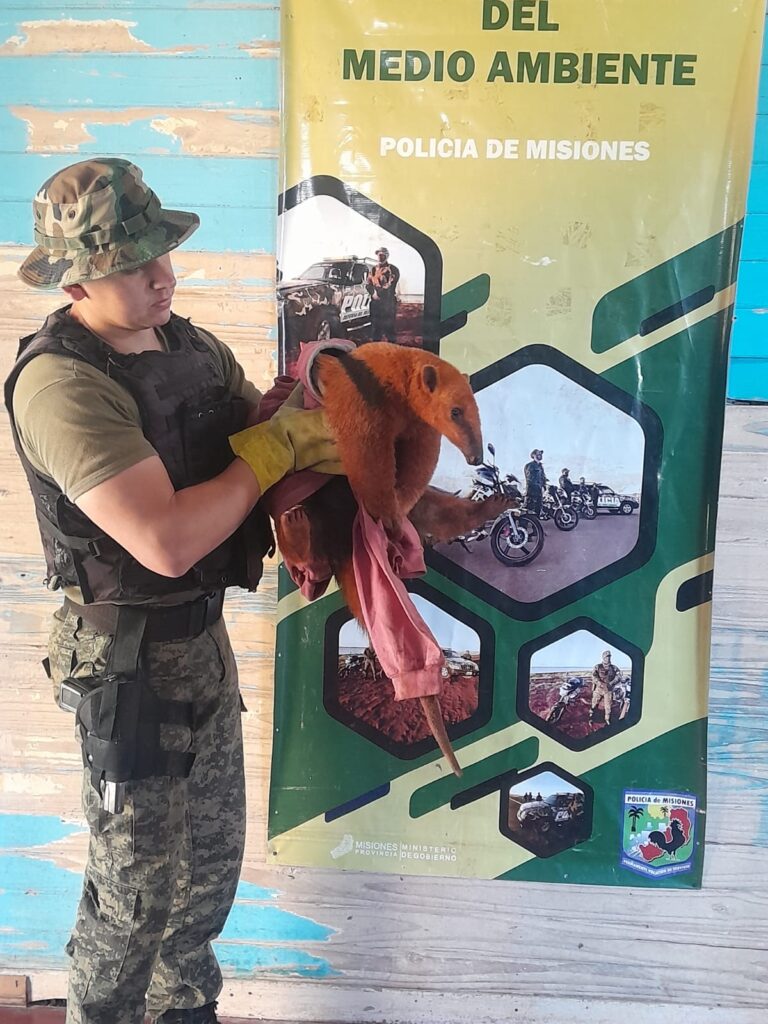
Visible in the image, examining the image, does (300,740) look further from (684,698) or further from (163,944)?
(684,698)

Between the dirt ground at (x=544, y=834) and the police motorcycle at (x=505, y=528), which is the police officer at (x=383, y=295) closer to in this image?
the police motorcycle at (x=505, y=528)

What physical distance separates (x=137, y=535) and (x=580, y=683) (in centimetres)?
78

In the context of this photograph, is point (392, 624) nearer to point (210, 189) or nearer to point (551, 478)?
point (551, 478)

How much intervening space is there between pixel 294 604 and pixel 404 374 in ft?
1.58

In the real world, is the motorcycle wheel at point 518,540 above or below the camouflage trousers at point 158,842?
above

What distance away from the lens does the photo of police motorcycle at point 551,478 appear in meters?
1.29

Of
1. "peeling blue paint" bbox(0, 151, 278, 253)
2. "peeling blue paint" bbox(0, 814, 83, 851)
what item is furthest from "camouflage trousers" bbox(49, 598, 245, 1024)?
"peeling blue paint" bbox(0, 151, 278, 253)

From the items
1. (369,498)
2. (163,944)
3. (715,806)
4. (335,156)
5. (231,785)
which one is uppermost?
(335,156)

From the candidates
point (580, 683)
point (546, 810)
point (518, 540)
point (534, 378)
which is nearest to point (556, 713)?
point (580, 683)

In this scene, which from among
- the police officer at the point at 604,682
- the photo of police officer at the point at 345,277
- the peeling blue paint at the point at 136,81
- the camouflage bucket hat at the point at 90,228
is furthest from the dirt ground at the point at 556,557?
the peeling blue paint at the point at 136,81

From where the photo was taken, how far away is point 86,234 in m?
0.96

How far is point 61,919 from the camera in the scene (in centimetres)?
154

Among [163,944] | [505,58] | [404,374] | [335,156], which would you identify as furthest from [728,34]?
[163,944]

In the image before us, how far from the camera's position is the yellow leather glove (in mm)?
1011
